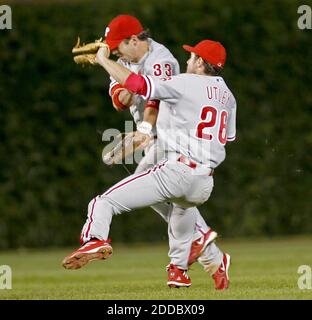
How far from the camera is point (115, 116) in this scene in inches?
606

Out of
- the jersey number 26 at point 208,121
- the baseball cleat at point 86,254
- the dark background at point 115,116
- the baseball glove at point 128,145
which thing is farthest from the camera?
the dark background at point 115,116

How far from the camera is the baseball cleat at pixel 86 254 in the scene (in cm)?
813

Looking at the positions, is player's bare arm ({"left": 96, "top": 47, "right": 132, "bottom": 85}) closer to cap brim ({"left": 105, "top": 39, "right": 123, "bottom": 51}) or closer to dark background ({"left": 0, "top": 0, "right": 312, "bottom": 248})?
cap brim ({"left": 105, "top": 39, "right": 123, "bottom": 51})

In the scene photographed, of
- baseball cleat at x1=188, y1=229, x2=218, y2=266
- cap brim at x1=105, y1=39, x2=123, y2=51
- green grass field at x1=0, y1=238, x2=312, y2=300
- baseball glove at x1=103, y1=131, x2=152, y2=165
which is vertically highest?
cap brim at x1=105, y1=39, x2=123, y2=51

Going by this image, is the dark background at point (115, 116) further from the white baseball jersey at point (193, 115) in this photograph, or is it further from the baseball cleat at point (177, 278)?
the white baseball jersey at point (193, 115)

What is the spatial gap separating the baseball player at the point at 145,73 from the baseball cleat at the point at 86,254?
3.85 ft

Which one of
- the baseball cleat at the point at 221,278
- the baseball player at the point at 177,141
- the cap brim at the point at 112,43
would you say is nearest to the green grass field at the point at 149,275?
the baseball cleat at the point at 221,278

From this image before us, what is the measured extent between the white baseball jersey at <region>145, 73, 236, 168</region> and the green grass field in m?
1.20

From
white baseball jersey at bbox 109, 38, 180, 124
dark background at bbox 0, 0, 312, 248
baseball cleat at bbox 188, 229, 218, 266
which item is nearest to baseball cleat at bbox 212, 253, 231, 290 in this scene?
baseball cleat at bbox 188, 229, 218, 266

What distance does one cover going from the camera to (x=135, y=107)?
9.46m

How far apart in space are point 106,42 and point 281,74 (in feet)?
22.5

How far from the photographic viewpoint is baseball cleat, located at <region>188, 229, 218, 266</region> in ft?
30.4

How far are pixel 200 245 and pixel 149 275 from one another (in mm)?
2125

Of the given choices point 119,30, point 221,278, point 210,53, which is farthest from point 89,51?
point 221,278
